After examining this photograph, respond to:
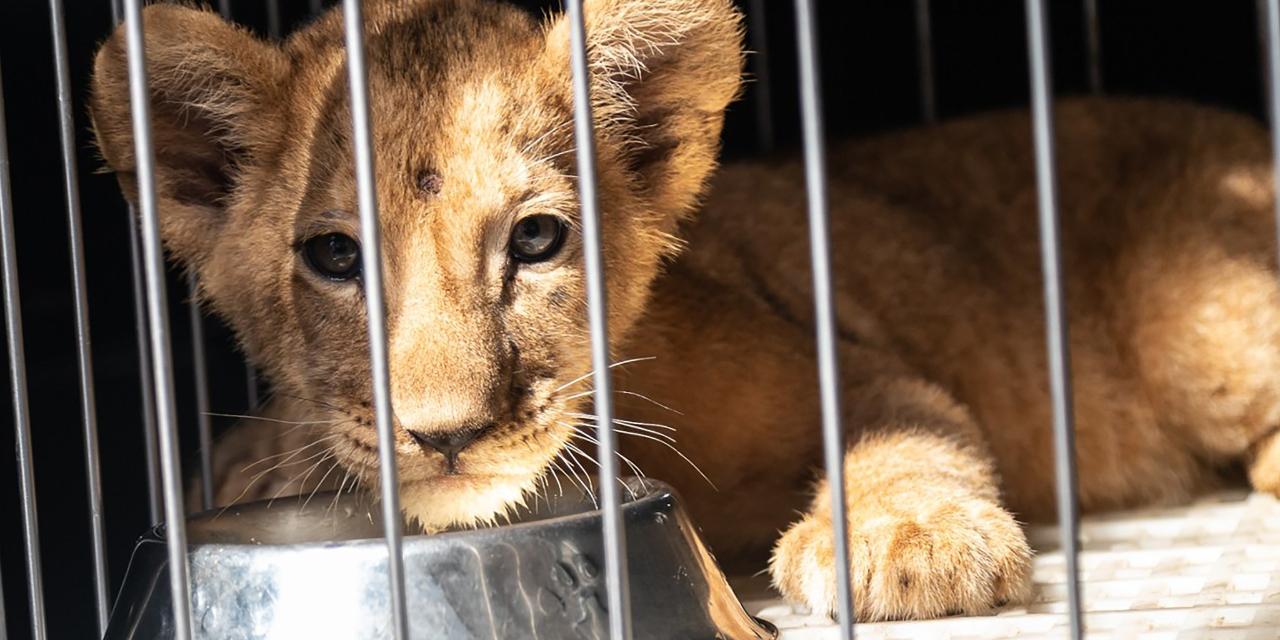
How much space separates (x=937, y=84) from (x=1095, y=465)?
988 mm

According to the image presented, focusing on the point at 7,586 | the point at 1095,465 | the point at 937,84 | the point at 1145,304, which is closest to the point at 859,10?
the point at 937,84

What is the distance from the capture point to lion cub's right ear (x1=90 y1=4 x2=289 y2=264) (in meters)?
1.65

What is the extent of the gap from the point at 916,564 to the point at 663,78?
27.8 inches

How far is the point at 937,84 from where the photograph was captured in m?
3.04

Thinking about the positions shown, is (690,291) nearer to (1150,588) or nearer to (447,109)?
(447,109)

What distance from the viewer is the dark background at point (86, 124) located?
232 centimetres

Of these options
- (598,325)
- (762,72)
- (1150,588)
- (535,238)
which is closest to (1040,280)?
(762,72)

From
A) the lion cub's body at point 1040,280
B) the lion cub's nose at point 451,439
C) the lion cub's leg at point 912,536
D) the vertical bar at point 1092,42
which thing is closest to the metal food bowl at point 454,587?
the lion cub's nose at point 451,439

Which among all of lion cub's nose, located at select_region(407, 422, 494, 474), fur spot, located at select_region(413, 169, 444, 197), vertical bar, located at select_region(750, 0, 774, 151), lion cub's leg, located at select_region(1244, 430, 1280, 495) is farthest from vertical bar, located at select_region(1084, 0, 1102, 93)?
lion cub's nose, located at select_region(407, 422, 494, 474)

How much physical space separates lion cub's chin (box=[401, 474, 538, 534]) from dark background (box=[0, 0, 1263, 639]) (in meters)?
0.69

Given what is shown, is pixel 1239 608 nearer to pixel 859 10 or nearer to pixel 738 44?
pixel 738 44

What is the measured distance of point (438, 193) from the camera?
1.57m

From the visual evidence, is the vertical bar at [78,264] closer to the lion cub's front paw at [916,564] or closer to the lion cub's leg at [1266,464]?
the lion cub's front paw at [916,564]

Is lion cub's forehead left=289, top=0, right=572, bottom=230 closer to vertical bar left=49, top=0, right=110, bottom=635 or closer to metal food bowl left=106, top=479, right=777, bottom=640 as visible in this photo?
vertical bar left=49, top=0, right=110, bottom=635
